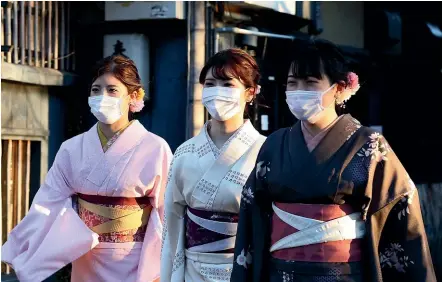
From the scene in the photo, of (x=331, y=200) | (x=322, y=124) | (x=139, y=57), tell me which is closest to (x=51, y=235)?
(x=322, y=124)

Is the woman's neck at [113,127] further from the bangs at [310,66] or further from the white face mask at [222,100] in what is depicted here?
the bangs at [310,66]

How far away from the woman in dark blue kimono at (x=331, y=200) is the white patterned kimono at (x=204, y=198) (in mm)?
612

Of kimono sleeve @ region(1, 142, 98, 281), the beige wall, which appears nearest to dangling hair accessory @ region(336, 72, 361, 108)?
kimono sleeve @ region(1, 142, 98, 281)

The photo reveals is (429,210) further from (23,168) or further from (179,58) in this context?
(23,168)

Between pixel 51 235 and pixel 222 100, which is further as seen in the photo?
pixel 51 235

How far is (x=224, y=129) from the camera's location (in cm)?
500

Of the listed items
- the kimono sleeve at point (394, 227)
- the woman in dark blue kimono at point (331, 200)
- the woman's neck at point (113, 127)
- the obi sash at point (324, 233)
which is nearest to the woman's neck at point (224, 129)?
the woman in dark blue kimono at point (331, 200)

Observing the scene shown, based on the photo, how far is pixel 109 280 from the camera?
5.65 metres

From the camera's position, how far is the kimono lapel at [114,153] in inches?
220

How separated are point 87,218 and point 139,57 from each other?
3.51m

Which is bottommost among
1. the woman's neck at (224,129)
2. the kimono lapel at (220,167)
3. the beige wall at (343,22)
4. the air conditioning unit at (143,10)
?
the kimono lapel at (220,167)

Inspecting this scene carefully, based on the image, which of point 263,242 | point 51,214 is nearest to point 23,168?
point 51,214

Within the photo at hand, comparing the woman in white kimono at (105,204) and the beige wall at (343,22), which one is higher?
the beige wall at (343,22)

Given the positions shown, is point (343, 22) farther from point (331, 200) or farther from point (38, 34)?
point (331, 200)
